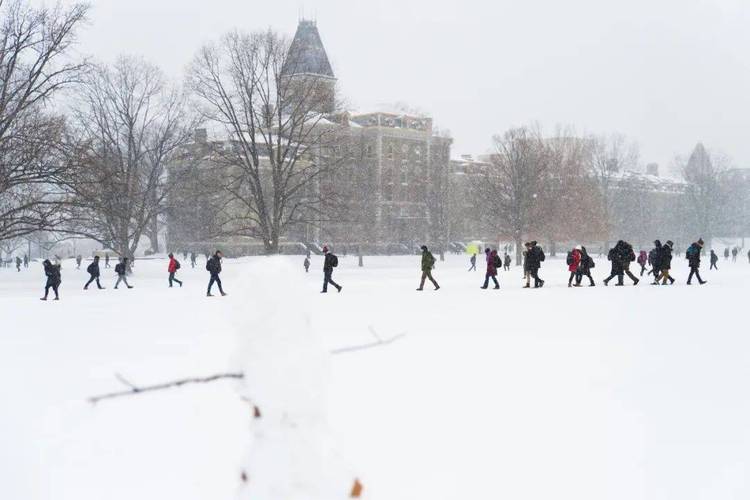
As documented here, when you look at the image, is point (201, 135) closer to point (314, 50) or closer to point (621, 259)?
point (621, 259)

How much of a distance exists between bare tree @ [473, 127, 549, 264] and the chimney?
22300 mm

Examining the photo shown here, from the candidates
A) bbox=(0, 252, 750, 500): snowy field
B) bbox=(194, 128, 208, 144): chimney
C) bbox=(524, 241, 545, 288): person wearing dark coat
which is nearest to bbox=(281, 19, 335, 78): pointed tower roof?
bbox=(194, 128, 208, 144): chimney

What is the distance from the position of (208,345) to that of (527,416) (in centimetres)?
599

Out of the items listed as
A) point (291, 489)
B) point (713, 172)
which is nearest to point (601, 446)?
point (291, 489)

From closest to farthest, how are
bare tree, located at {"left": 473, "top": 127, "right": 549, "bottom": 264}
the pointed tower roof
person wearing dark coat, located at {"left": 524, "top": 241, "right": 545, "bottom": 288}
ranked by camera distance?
person wearing dark coat, located at {"left": 524, "top": 241, "right": 545, "bottom": 288}
bare tree, located at {"left": 473, "top": 127, "right": 549, "bottom": 264}
the pointed tower roof

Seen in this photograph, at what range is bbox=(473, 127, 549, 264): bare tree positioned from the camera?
55.2 m

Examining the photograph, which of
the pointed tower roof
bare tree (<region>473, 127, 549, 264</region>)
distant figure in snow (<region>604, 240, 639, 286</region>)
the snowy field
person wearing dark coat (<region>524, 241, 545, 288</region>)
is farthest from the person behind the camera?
the pointed tower roof

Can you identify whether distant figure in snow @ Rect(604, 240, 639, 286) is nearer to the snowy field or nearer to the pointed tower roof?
the snowy field

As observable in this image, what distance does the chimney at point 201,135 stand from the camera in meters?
39.1

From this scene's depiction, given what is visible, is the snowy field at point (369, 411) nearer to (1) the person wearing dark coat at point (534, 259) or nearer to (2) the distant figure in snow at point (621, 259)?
(1) the person wearing dark coat at point (534, 259)

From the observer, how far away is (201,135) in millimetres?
41844

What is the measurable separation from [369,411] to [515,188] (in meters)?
48.8

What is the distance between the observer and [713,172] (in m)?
94.8

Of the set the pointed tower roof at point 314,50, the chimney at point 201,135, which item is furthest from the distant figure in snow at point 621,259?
the pointed tower roof at point 314,50
